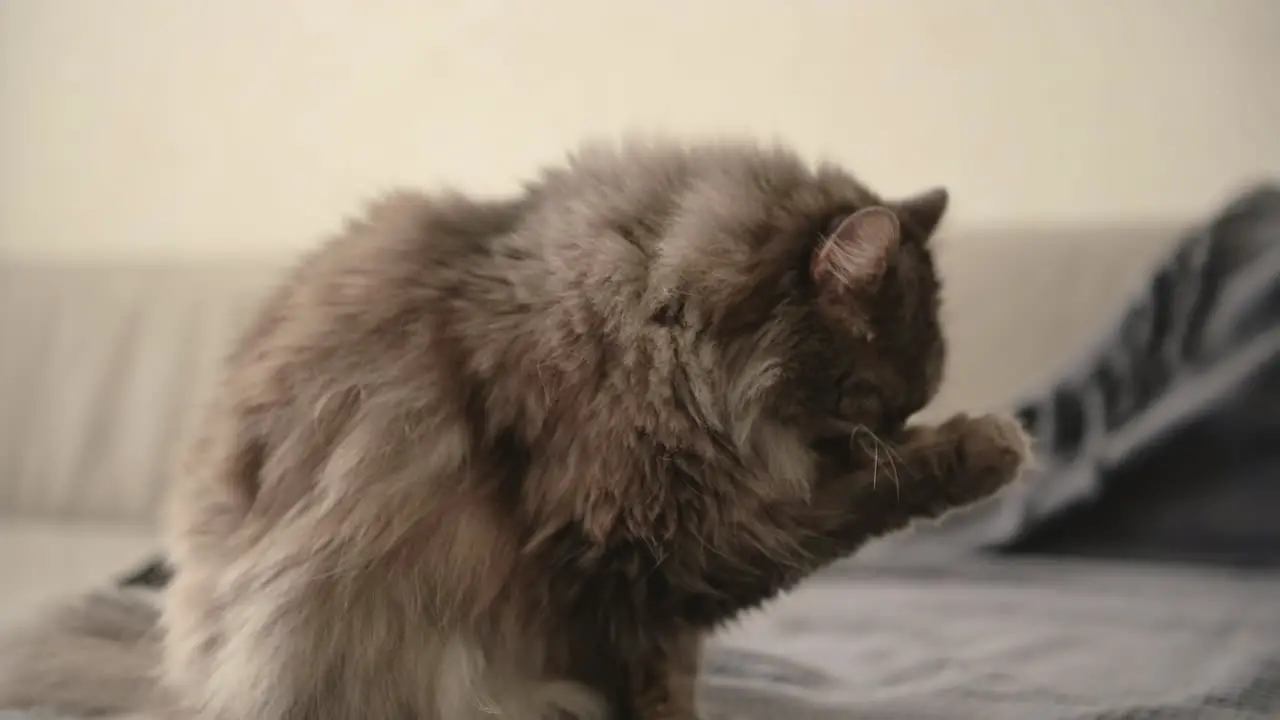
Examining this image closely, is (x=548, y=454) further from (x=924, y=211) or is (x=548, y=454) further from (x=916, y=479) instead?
(x=924, y=211)

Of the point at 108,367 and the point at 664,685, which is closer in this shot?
the point at 664,685

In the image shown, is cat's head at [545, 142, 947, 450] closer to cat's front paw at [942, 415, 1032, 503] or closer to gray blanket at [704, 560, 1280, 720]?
cat's front paw at [942, 415, 1032, 503]

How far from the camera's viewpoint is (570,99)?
2.10 meters

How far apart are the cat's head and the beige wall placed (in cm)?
94

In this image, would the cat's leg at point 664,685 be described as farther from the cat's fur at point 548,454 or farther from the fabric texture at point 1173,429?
the fabric texture at point 1173,429

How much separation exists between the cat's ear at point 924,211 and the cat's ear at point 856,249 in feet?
0.35

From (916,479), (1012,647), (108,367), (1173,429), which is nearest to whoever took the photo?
(916,479)

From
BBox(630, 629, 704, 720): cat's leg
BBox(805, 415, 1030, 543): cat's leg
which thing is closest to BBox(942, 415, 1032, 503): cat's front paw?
BBox(805, 415, 1030, 543): cat's leg

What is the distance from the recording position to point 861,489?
944 millimetres

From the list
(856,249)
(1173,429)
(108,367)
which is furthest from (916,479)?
(108,367)

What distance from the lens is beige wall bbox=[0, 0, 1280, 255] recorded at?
1860 millimetres

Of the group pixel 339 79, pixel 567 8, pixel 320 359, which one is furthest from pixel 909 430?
pixel 339 79

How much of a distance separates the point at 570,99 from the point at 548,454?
139cm

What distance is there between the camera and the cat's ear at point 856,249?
88 centimetres
